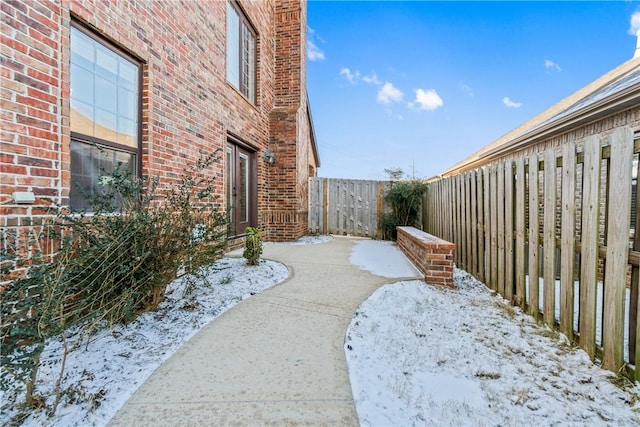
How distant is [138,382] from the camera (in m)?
1.88

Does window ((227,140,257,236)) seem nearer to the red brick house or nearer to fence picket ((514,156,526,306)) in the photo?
the red brick house

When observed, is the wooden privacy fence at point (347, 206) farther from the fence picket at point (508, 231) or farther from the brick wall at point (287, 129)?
the fence picket at point (508, 231)

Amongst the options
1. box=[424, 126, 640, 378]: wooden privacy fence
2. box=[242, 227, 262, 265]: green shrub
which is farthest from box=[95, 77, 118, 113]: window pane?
box=[424, 126, 640, 378]: wooden privacy fence

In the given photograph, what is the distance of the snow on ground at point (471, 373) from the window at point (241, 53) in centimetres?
586

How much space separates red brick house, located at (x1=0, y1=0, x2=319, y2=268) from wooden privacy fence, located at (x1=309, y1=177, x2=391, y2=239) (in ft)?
4.60

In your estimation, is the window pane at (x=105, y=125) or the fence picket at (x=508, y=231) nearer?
the window pane at (x=105, y=125)

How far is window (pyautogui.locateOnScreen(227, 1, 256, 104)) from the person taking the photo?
21.3 feet

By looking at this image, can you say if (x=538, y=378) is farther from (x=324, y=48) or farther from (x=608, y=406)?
(x=324, y=48)

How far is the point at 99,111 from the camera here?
130 inches

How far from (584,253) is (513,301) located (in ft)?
4.35

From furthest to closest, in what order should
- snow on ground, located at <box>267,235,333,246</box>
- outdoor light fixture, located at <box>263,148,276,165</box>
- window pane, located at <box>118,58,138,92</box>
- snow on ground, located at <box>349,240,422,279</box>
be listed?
outdoor light fixture, located at <box>263,148,276,165</box>
snow on ground, located at <box>267,235,333,246</box>
snow on ground, located at <box>349,240,422,279</box>
window pane, located at <box>118,58,138,92</box>

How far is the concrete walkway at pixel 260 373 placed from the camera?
5.29 feet

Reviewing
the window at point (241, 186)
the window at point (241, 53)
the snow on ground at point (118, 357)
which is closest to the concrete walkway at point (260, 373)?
the snow on ground at point (118, 357)

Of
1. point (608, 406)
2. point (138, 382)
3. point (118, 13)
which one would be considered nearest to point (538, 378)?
point (608, 406)
